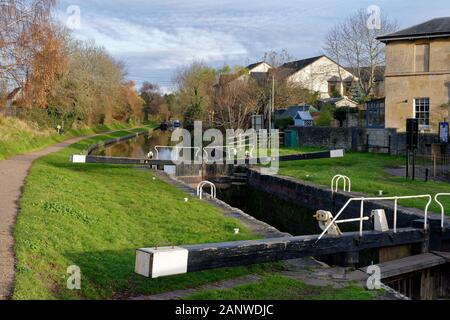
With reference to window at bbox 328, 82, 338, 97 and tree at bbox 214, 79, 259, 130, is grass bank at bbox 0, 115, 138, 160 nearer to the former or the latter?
tree at bbox 214, 79, 259, 130

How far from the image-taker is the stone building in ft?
96.4

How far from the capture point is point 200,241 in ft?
32.5

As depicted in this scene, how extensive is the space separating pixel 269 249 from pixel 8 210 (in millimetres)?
5874

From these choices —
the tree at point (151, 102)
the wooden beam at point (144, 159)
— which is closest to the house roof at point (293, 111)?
the wooden beam at point (144, 159)

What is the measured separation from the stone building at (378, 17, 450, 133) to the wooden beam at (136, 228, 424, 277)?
72.8 feet

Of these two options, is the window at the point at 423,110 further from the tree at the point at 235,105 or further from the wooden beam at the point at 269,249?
the wooden beam at the point at 269,249

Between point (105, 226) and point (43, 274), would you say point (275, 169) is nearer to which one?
point (105, 226)

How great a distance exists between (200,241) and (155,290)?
2765mm

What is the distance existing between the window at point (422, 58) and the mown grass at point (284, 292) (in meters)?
25.4

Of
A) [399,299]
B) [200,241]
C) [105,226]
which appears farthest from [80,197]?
[399,299]

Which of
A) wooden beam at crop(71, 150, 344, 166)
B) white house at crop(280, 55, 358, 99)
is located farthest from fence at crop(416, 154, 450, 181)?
white house at crop(280, 55, 358, 99)

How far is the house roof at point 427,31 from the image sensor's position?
29.0 m

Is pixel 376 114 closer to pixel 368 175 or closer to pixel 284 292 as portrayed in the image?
pixel 368 175

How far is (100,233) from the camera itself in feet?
31.7
